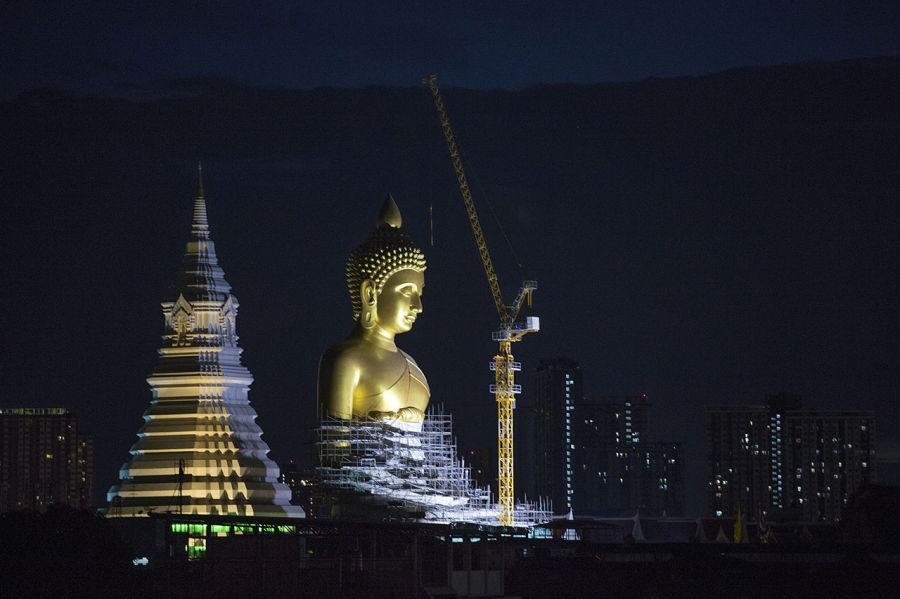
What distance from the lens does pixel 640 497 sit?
13538cm

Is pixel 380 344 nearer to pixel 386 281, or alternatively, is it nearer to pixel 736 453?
pixel 386 281

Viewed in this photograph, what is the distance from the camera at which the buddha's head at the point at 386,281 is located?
2338 inches

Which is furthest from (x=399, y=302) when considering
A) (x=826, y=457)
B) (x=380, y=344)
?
(x=826, y=457)

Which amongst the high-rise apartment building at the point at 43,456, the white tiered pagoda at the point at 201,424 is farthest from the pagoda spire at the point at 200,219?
the high-rise apartment building at the point at 43,456

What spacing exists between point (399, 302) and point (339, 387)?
118 inches

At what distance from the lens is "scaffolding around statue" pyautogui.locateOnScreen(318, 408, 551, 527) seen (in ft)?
186

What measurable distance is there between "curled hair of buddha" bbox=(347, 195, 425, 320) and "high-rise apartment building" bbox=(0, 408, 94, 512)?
44229mm

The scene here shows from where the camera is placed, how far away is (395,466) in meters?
57.4

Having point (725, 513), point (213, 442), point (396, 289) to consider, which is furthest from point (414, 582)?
point (725, 513)

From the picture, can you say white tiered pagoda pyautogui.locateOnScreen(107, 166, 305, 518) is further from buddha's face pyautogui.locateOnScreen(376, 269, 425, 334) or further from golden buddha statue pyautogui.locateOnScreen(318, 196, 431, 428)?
buddha's face pyautogui.locateOnScreen(376, 269, 425, 334)

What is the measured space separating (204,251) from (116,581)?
20225 mm

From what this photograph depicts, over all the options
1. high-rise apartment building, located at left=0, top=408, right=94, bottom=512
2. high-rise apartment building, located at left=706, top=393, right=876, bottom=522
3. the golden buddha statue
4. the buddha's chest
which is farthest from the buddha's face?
high-rise apartment building, located at left=706, top=393, right=876, bottom=522

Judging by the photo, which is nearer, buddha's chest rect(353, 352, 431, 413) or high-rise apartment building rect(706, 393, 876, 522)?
buddha's chest rect(353, 352, 431, 413)

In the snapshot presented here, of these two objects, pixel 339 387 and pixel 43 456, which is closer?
pixel 339 387
